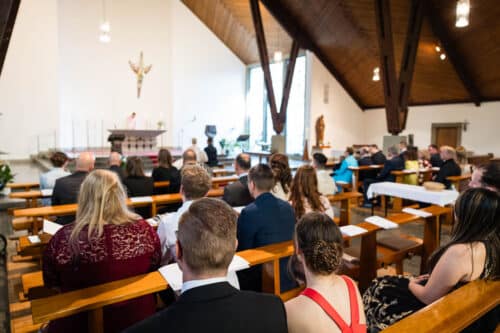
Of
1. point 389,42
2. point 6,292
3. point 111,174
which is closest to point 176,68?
point 389,42

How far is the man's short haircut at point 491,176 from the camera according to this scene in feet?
8.92

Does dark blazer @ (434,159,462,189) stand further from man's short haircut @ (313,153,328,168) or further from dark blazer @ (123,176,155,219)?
dark blazer @ (123,176,155,219)

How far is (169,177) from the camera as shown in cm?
449

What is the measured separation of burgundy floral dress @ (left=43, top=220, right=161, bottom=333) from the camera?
150cm

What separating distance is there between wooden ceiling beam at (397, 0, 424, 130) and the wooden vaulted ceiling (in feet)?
3.40

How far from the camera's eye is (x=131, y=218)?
168 cm

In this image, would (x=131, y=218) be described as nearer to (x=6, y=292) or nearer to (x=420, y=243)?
(x=6, y=292)

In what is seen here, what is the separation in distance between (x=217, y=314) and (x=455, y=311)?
0.97m

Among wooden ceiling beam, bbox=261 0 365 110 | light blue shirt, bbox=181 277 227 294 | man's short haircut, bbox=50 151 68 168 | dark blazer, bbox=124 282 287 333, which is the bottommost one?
dark blazer, bbox=124 282 287 333

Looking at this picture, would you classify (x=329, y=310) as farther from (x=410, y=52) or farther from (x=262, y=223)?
(x=410, y=52)

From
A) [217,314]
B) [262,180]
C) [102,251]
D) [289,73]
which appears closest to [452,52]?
[289,73]

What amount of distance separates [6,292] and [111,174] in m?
2.12

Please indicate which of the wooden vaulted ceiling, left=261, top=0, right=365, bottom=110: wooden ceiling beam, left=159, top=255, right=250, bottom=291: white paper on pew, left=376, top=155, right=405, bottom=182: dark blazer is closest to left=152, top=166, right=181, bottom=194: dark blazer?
left=159, top=255, right=250, bottom=291: white paper on pew

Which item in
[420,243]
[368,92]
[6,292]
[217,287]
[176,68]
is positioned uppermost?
[176,68]
